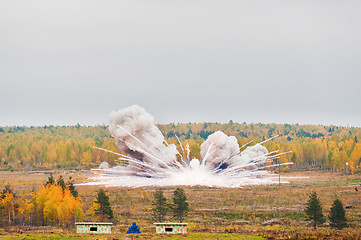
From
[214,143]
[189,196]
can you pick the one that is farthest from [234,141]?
[189,196]

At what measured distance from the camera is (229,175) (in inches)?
3819

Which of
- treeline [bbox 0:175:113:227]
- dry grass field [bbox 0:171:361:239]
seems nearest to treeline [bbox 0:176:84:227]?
treeline [bbox 0:175:113:227]

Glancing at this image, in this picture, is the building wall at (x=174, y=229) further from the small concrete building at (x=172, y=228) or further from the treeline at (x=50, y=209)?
the treeline at (x=50, y=209)

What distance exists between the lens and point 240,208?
71688 mm

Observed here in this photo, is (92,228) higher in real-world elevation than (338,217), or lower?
higher

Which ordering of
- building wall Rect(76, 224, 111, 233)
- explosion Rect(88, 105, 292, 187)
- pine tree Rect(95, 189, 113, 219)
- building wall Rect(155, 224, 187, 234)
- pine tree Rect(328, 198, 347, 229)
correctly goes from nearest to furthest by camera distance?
building wall Rect(155, 224, 187, 234)
building wall Rect(76, 224, 111, 233)
pine tree Rect(328, 198, 347, 229)
pine tree Rect(95, 189, 113, 219)
explosion Rect(88, 105, 292, 187)

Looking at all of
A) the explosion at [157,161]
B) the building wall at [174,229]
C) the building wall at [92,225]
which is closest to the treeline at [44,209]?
the building wall at [92,225]

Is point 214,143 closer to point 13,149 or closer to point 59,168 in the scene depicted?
point 59,168

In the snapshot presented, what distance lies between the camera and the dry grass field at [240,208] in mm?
45875

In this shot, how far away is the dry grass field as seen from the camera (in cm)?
4588

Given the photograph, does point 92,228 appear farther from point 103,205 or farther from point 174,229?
point 103,205

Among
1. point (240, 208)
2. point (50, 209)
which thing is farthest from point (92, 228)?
point (240, 208)

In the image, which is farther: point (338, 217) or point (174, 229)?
point (338, 217)

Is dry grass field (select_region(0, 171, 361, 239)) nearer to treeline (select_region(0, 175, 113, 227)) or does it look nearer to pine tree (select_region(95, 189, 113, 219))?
pine tree (select_region(95, 189, 113, 219))
